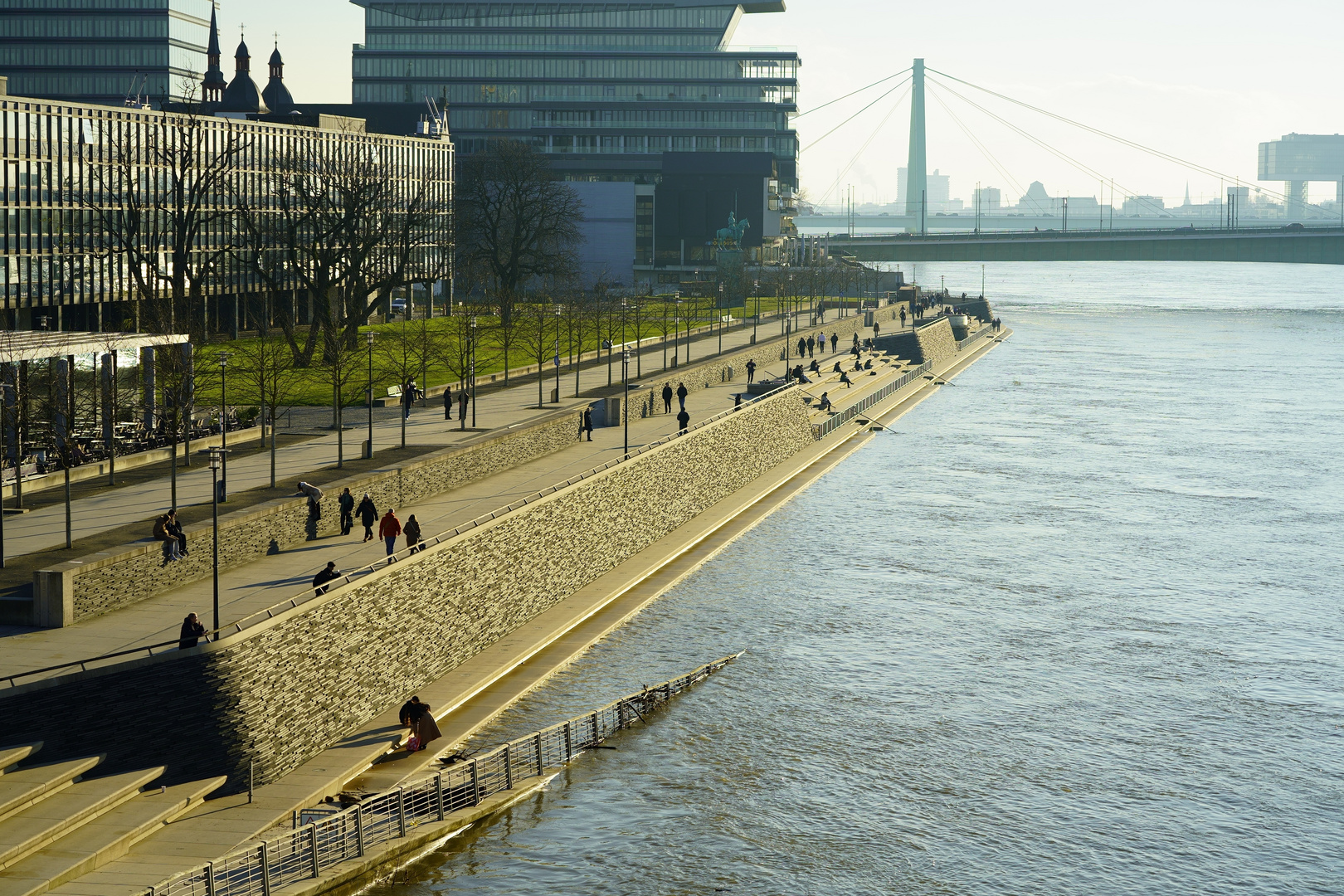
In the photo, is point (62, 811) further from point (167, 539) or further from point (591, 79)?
point (591, 79)

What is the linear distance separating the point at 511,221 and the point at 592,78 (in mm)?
57021

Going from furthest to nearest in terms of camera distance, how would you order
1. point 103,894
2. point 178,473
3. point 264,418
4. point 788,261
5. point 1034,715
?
point 788,261 → point 264,418 → point 178,473 → point 1034,715 → point 103,894

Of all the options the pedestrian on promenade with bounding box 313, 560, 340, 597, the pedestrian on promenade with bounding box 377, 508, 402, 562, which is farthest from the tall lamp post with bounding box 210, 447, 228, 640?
the pedestrian on promenade with bounding box 377, 508, 402, 562

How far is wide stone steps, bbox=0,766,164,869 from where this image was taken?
65.5 ft

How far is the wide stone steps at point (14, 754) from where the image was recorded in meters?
21.7

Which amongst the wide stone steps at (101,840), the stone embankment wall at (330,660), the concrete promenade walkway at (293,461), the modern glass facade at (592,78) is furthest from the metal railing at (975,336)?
the wide stone steps at (101,840)

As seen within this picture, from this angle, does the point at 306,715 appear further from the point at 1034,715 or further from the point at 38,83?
the point at 38,83

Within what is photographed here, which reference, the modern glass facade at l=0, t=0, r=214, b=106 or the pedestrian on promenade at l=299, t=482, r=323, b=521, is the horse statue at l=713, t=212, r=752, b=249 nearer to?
the modern glass facade at l=0, t=0, r=214, b=106

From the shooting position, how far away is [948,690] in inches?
1323

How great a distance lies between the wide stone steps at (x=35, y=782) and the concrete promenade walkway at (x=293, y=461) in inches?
305

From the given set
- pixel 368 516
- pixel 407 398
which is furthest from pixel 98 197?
pixel 368 516

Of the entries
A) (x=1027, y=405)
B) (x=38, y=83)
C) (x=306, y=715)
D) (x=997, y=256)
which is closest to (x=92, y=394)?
(x=306, y=715)

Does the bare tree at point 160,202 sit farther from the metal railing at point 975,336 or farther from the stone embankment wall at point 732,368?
the metal railing at point 975,336

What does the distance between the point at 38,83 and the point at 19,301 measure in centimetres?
8748
